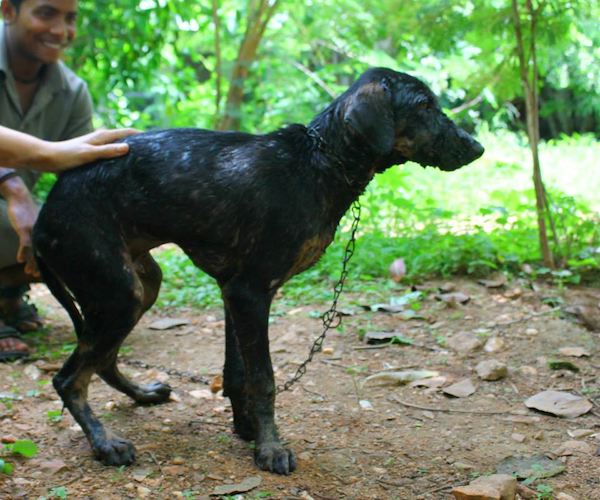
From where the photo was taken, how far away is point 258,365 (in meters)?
3.07

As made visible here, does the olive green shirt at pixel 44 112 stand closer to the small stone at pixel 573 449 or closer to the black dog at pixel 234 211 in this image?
the black dog at pixel 234 211

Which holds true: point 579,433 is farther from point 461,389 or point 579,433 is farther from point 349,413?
point 349,413

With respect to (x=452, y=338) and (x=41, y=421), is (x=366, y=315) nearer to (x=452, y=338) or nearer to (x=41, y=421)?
(x=452, y=338)

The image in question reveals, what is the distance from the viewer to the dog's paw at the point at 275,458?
298cm

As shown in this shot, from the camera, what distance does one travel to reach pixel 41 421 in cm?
354

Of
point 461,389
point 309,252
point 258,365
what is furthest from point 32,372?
point 461,389

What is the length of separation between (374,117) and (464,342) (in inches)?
81.9

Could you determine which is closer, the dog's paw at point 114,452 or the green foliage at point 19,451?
the green foliage at point 19,451

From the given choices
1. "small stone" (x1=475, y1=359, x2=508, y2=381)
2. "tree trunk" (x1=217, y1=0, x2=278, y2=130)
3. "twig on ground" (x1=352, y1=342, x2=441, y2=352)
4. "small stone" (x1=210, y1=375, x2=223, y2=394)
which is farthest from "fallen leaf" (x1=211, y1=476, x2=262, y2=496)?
"tree trunk" (x1=217, y1=0, x2=278, y2=130)

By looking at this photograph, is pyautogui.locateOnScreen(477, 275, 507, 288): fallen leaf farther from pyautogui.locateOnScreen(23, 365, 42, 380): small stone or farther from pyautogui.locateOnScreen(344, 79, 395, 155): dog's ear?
pyautogui.locateOnScreen(23, 365, 42, 380): small stone

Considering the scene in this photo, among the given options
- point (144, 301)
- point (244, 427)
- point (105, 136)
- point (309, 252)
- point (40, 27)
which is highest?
point (40, 27)

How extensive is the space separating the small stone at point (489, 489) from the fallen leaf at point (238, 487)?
78 centimetres

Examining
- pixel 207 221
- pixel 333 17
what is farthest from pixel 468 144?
pixel 333 17

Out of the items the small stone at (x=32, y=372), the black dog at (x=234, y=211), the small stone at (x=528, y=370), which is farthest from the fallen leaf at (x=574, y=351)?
the small stone at (x=32, y=372)
